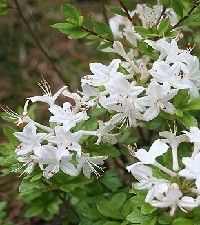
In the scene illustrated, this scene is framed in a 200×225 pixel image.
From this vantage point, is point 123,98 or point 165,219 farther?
point 123,98

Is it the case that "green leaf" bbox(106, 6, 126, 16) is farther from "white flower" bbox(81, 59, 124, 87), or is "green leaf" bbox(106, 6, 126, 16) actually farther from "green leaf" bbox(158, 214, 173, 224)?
"green leaf" bbox(158, 214, 173, 224)

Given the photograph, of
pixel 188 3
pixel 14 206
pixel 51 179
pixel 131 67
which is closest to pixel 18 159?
pixel 51 179

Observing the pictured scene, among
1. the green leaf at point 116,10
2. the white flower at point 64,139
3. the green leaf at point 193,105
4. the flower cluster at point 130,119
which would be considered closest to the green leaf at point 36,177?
the flower cluster at point 130,119

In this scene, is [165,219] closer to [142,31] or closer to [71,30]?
[142,31]

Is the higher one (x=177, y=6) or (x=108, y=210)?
(x=177, y=6)

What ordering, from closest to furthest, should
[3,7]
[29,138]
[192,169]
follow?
[192,169] → [29,138] → [3,7]

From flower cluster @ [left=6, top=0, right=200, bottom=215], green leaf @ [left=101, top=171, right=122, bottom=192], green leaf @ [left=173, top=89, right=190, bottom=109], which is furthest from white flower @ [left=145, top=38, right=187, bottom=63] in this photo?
green leaf @ [left=101, top=171, right=122, bottom=192]

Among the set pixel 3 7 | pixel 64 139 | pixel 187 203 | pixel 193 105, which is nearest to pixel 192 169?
pixel 187 203

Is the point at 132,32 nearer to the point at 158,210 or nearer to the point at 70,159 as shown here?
the point at 70,159
